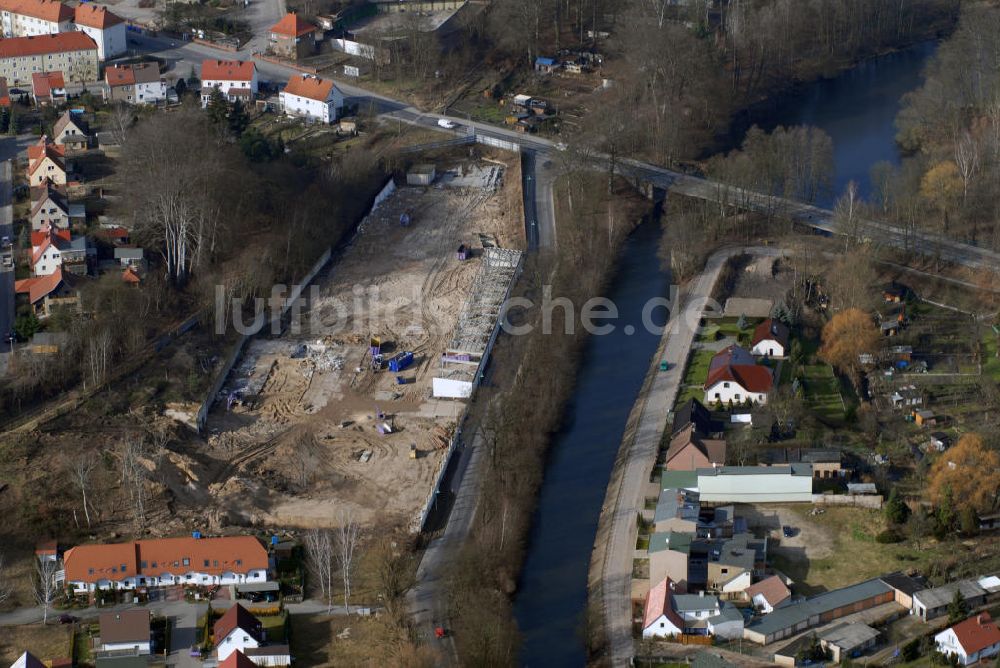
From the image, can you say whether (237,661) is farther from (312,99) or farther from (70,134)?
(312,99)

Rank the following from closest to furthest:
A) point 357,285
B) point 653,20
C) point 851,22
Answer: point 357,285 < point 653,20 < point 851,22

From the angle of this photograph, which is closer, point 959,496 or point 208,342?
point 959,496

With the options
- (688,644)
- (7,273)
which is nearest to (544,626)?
(688,644)

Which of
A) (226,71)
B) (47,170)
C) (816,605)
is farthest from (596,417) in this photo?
(226,71)

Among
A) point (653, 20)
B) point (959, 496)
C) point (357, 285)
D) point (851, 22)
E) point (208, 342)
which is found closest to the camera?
point (959, 496)

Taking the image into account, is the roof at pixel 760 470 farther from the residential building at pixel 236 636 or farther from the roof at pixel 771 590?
the residential building at pixel 236 636

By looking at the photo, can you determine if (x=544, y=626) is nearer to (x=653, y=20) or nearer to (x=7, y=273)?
(x=7, y=273)
